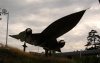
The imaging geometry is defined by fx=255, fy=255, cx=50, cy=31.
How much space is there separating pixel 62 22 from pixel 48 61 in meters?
3.45

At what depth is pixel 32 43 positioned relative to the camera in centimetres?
2425

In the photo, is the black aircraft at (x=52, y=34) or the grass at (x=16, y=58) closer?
the grass at (x=16, y=58)

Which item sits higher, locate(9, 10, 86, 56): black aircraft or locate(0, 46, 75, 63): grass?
locate(9, 10, 86, 56): black aircraft

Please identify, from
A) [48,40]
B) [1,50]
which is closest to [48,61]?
[48,40]

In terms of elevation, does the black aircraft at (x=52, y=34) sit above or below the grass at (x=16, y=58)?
above

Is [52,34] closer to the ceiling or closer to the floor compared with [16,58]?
closer to the ceiling

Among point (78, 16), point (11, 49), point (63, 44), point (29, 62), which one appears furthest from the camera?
point (63, 44)

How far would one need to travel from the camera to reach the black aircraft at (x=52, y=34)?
68.4 ft

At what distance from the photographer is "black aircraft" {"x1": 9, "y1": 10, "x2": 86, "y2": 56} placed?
20.8 m

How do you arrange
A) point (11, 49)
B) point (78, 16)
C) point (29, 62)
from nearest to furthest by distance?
point (29, 62)
point (78, 16)
point (11, 49)

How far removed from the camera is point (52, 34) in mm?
22422

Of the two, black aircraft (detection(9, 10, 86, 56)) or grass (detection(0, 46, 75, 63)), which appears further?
black aircraft (detection(9, 10, 86, 56))

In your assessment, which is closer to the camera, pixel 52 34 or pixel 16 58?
pixel 16 58

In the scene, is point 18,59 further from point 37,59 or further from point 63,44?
point 63,44
